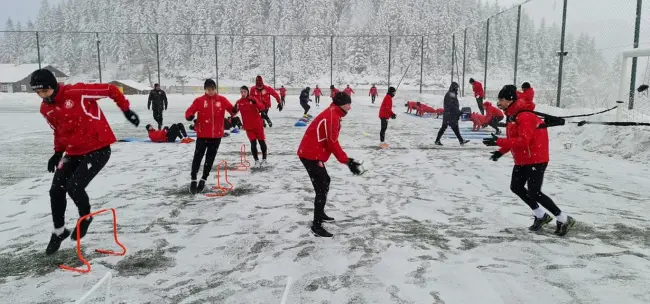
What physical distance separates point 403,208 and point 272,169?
3624 mm

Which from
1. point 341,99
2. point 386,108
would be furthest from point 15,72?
point 341,99

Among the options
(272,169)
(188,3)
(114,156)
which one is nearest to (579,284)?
(272,169)

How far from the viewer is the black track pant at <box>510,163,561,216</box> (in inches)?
198

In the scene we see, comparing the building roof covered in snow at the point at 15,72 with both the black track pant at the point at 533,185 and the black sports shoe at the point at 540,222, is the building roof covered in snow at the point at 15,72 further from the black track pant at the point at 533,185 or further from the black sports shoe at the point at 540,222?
the black sports shoe at the point at 540,222

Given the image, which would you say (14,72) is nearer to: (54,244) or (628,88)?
(54,244)

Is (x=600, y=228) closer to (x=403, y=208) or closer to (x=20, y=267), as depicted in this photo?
(x=403, y=208)

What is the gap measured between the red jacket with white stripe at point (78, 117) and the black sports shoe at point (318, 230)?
2.42m

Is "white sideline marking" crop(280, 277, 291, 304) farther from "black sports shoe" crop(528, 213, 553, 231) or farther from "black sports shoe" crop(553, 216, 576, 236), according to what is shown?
"black sports shoe" crop(553, 216, 576, 236)

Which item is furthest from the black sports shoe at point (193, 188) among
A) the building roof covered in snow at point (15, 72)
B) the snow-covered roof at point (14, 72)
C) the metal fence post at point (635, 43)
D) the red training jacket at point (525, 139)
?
the snow-covered roof at point (14, 72)

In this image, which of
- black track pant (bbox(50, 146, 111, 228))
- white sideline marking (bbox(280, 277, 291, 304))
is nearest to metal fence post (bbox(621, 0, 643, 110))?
white sideline marking (bbox(280, 277, 291, 304))

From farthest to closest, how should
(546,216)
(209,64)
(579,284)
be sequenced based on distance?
(209,64) → (546,216) → (579,284)

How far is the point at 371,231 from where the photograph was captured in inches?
209

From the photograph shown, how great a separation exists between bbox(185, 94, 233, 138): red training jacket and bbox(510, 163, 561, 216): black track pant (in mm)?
4346

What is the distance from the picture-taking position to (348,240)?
5016mm
